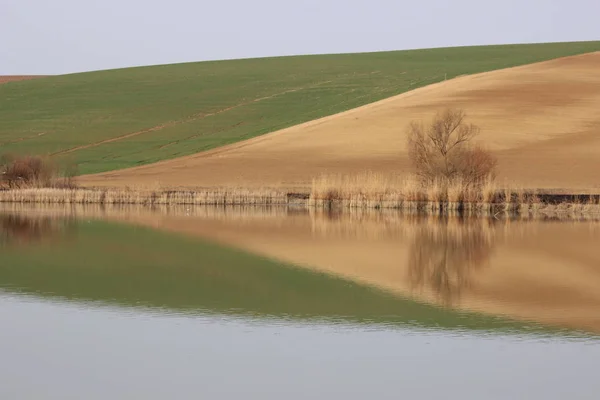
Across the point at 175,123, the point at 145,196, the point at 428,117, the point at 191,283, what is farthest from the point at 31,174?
the point at 191,283

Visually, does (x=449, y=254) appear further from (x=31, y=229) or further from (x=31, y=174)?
(x=31, y=174)

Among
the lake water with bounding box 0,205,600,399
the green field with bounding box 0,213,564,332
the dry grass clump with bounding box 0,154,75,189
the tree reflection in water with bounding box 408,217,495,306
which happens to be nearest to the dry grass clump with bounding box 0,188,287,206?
the dry grass clump with bounding box 0,154,75,189

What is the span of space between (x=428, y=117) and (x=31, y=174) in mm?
18957

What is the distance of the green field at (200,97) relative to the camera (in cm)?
5422

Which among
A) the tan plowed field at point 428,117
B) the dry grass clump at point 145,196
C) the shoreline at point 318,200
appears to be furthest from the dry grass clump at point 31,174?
the dry grass clump at point 145,196

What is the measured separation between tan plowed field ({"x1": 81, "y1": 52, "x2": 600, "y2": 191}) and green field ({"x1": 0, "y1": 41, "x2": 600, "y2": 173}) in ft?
9.18

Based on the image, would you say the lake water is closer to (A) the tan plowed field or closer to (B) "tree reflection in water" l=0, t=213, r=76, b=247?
(B) "tree reflection in water" l=0, t=213, r=76, b=247

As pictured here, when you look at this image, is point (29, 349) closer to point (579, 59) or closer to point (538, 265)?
point (538, 265)

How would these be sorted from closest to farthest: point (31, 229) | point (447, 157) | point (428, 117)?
point (31, 229)
point (447, 157)
point (428, 117)

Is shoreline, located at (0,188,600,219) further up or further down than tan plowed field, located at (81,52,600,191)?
further down

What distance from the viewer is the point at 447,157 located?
1508 inches

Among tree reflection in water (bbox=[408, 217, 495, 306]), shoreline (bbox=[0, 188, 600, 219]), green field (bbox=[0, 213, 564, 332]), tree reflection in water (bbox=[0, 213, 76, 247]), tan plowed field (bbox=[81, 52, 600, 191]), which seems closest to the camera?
green field (bbox=[0, 213, 564, 332])

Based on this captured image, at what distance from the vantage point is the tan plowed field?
43.4 meters

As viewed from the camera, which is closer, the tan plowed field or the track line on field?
the tan plowed field
